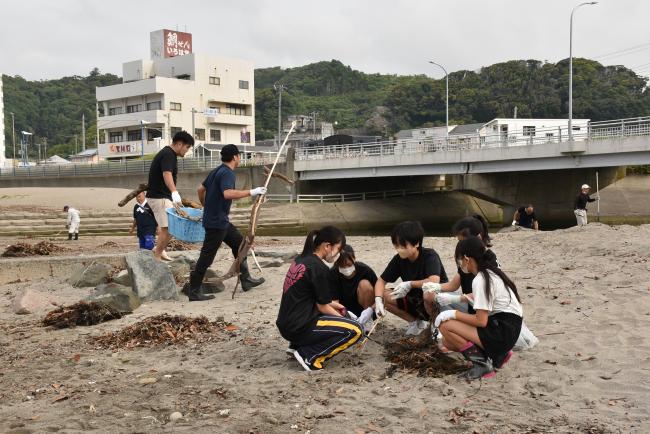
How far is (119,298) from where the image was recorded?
7102mm

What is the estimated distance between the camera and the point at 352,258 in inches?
214

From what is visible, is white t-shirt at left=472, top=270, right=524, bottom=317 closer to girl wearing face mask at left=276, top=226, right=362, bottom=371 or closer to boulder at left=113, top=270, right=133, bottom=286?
girl wearing face mask at left=276, top=226, right=362, bottom=371

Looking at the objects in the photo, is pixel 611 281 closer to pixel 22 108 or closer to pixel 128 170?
pixel 128 170

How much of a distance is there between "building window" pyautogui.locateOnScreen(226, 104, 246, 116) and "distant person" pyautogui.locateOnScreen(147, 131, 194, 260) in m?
50.7

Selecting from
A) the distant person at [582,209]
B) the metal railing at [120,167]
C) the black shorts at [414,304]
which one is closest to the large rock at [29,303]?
the black shorts at [414,304]

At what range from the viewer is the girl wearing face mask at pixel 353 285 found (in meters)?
5.41

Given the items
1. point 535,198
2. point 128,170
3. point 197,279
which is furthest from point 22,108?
point 197,279

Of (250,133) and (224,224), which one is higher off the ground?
(250,133)

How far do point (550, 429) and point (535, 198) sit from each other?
32050mm

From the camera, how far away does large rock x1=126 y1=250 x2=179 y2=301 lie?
7625 mm

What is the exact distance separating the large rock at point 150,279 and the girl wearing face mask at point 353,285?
9.58 feet

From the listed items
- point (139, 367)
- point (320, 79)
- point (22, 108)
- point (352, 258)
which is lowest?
point (139, 367)

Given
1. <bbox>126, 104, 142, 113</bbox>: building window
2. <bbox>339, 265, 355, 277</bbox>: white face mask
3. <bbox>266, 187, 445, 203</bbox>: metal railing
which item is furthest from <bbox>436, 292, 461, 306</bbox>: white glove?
<bbox>126, 104, 142, 113</bbox>: building window

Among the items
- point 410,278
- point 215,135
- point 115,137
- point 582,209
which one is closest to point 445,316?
point 410,278
